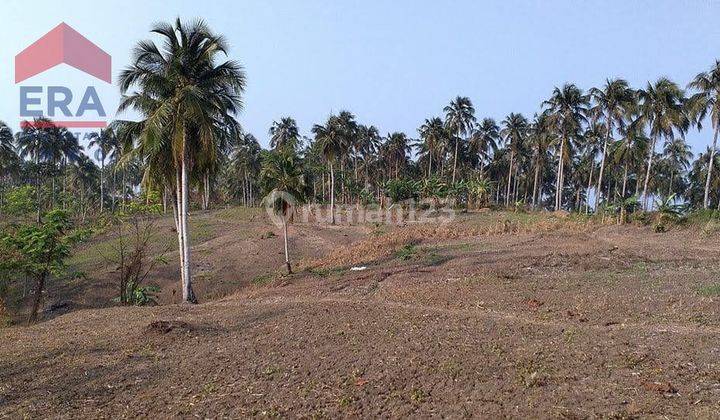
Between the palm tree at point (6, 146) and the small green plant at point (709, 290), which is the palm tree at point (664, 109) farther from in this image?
the palm tree at point (6, 146)

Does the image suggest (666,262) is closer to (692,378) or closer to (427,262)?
(427,262)

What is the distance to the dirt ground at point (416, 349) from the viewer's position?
7242 mm

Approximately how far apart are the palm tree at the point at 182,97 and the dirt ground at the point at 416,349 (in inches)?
235

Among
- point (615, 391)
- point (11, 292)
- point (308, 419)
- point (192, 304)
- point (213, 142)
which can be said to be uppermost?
point (213, 142)

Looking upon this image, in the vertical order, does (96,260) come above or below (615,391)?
below

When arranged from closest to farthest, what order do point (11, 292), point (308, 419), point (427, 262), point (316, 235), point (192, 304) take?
point (308, 419) → point (192, 304) → point (427, 262) → point (11, 292) → point (316, 235)

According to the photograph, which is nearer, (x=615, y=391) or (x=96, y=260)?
(x=615, y=391)

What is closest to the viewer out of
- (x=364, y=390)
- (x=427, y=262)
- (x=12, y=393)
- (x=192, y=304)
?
(x=364, y=390)

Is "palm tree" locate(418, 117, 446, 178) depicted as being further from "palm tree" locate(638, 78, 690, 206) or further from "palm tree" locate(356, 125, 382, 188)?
"palm tree" locate(638, 78, 690, 206)

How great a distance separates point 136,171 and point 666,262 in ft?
289

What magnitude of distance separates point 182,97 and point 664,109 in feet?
132

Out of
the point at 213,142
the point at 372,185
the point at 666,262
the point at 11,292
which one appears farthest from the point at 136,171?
the point at 666,262

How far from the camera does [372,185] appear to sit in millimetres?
93125

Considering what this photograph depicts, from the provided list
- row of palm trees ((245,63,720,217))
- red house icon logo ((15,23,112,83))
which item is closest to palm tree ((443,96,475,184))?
row of palm trees ((245,63,720,217))
